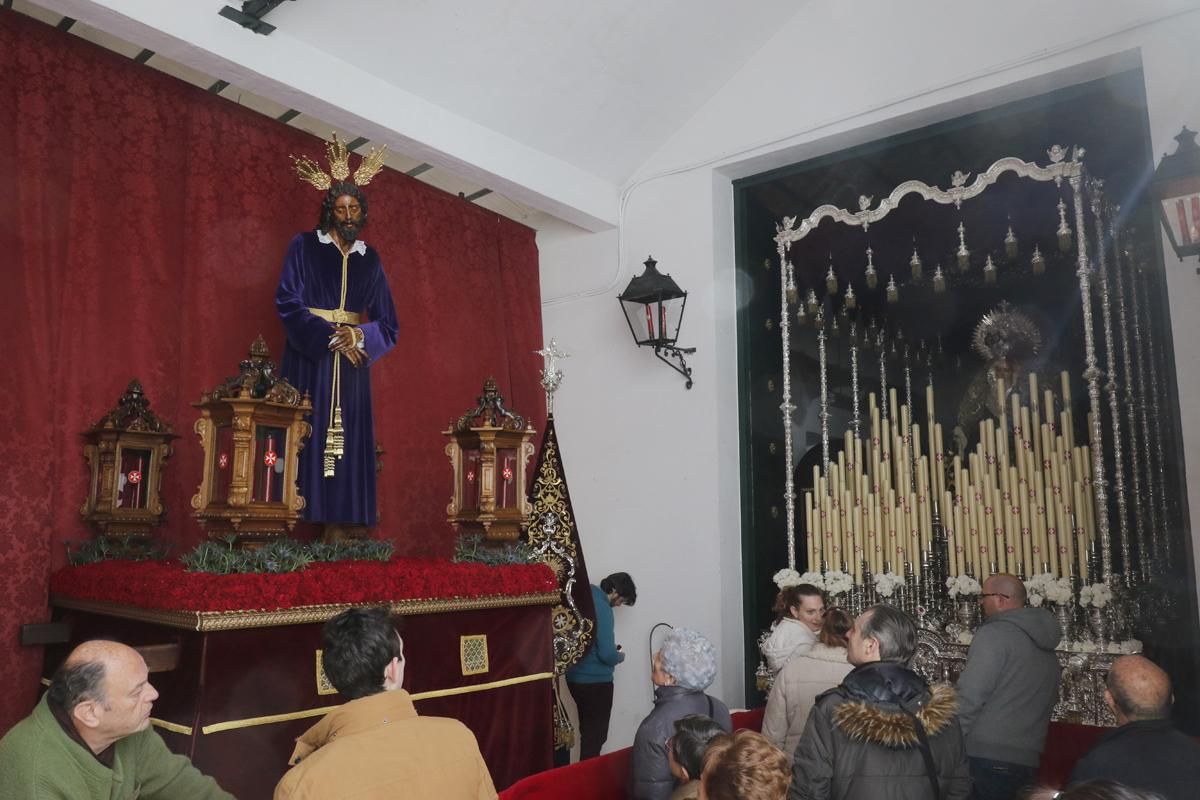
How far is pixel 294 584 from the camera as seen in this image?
353cm

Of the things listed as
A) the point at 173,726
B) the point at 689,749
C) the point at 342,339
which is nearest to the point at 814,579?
the point at 342,339

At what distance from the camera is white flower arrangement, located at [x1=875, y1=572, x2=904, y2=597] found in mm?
5504

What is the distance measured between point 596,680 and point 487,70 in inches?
141

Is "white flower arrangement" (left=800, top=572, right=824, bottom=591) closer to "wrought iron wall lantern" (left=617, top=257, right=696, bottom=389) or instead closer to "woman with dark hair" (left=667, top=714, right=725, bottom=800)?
"wrought iron wall lantern" (left=617, top=257, right=696, bottom=389)

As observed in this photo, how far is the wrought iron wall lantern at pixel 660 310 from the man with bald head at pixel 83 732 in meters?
4.25

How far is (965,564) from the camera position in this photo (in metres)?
5.41

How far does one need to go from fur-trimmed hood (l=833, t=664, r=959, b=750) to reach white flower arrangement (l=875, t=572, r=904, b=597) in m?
2.86

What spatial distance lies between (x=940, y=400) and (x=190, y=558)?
15.3 ft

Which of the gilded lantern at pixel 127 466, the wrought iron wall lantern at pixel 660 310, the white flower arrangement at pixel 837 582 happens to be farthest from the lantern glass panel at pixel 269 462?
the white flower arrangement at pixel 837 582

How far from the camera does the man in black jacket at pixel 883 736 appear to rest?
2.58 metres

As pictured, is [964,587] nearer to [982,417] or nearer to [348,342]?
[982,417]

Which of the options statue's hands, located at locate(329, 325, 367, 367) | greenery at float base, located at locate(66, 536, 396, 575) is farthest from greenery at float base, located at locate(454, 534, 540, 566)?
statue's hands, located at locate(329, 325, 367, 367)

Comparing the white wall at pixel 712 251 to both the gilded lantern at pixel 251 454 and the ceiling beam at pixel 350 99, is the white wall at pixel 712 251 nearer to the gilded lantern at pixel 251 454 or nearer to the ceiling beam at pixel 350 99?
the ceiling beam at pixel 350 99

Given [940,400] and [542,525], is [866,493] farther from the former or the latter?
[542,525]
